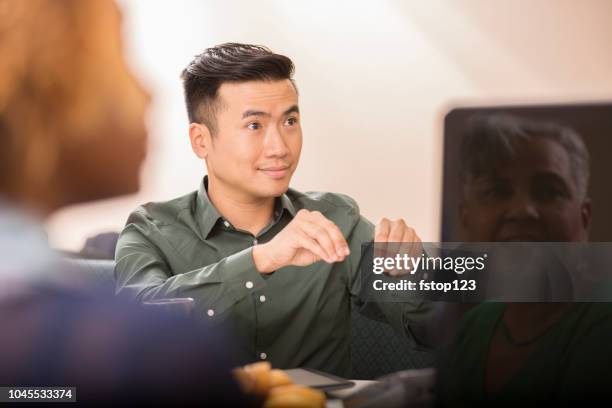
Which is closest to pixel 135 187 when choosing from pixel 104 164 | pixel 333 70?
pixel 104 164

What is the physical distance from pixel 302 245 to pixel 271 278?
16cm

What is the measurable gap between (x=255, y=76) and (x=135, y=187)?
0.29 m

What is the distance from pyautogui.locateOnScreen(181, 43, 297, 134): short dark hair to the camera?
1434 mm

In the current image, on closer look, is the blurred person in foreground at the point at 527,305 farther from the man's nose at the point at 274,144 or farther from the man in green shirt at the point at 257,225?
the man's nose at the point at 274,144

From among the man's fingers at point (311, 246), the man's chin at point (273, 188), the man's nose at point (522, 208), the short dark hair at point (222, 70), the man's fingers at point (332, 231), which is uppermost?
the short dark hair at point (222, 70)

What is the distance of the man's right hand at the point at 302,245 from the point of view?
1.29m

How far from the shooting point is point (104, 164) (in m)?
1.45

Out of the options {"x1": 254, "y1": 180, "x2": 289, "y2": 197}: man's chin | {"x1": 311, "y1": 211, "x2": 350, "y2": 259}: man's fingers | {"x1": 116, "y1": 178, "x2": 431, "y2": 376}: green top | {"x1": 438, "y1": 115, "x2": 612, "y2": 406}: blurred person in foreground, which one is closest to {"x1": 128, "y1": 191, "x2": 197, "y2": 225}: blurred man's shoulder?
{"x1": 116, "y1": 178, "x2": 431, "y2": 376}: green top

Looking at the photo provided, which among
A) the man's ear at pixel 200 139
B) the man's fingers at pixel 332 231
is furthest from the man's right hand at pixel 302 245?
the man's ear at pixel 200 139

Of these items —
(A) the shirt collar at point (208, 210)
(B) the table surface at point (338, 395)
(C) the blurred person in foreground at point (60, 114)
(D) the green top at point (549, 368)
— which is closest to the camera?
(B) the table surface at point (338, 395)

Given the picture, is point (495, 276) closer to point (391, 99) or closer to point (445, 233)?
point (445, 233)

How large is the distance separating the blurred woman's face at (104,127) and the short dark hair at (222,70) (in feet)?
0.31

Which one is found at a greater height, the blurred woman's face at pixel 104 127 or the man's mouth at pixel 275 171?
the blurred woman's face at pixel 104 127

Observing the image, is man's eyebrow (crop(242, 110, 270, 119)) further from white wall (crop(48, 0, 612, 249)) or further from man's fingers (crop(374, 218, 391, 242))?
man's fingers (crop(374, 218, 391, 242))
